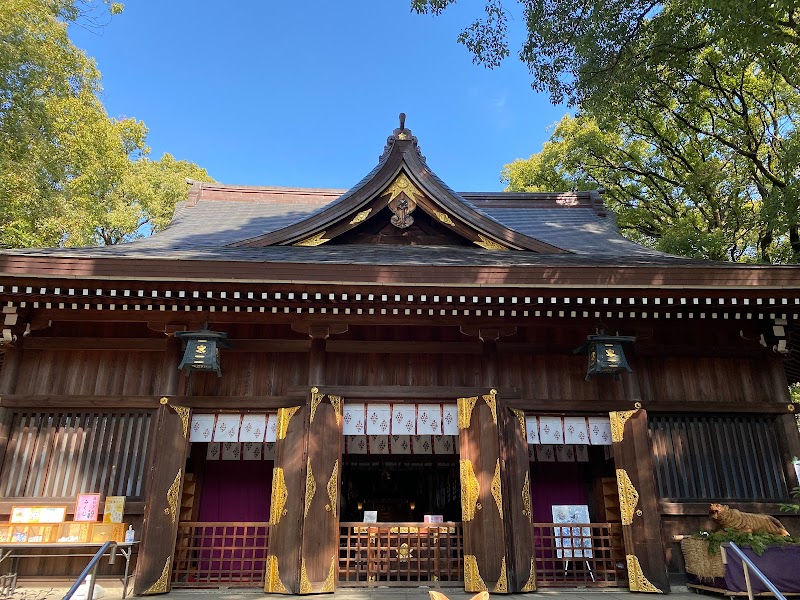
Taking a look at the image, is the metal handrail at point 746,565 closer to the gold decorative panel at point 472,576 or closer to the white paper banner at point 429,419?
the gold decorative panel at point 472,576

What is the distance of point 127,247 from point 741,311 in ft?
31.8

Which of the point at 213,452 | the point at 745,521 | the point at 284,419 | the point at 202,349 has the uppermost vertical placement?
the point at 202,349

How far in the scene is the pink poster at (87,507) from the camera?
6977 millimetres

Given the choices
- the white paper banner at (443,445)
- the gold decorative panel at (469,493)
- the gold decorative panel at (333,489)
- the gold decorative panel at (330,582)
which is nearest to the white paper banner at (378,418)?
the gold decorative panel at (333,489)

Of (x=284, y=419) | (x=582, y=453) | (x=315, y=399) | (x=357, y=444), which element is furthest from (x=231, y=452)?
(x=582, y=453)

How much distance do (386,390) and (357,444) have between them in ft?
9.14

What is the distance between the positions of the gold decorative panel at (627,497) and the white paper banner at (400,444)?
3944 mm

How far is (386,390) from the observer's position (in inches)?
309

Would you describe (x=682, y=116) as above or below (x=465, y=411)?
above

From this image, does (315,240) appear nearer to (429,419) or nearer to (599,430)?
(429,419)

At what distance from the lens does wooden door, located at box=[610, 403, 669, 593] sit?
707 centimetres

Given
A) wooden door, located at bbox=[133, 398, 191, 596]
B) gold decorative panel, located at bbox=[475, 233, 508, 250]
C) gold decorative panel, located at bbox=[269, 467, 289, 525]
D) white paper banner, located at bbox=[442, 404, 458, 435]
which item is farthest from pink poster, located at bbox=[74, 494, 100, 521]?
gold decorative panel, located at bbox=[475, 233, 508, 250]

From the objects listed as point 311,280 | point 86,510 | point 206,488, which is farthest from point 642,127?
point 86,510

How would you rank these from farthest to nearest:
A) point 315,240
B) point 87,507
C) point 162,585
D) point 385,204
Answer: point 385,204 → point 315,240 → point 87,507 → point 162,585
